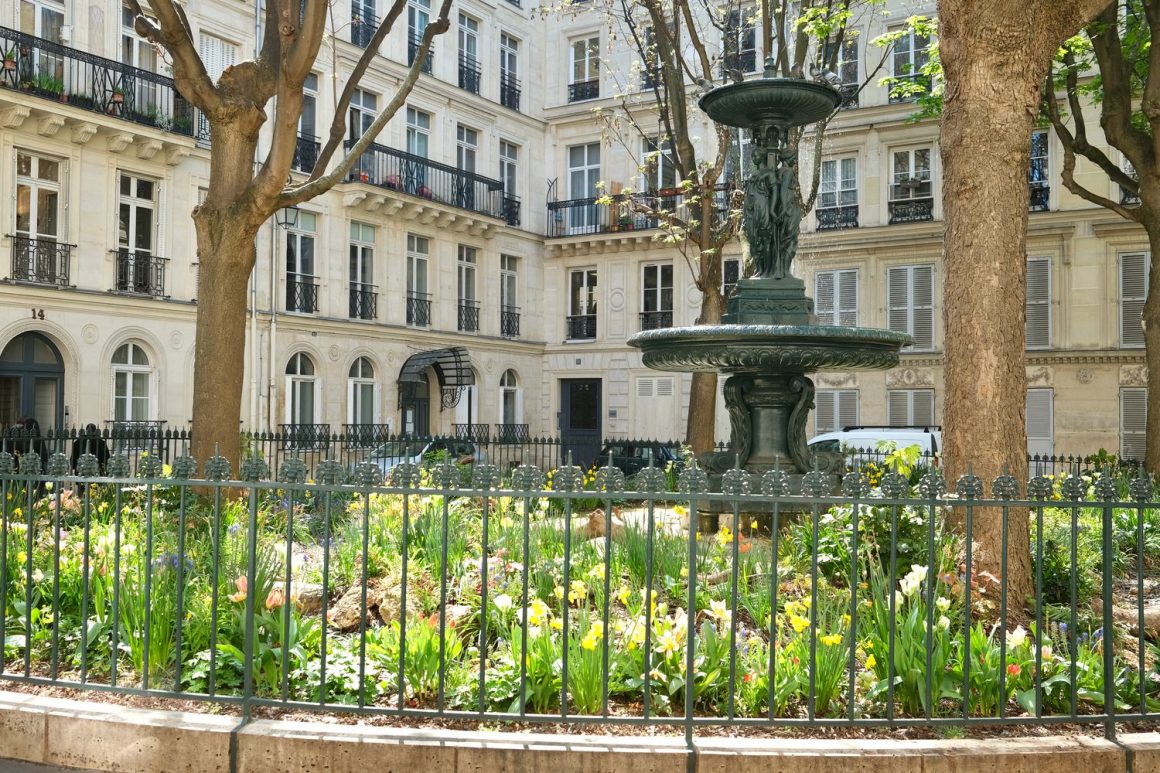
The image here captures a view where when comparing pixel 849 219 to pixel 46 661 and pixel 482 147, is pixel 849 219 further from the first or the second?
pixel 46 661

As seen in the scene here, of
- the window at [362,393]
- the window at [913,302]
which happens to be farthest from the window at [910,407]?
the window at [362,393]

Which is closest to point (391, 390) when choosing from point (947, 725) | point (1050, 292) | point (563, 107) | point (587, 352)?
point (587, 352)

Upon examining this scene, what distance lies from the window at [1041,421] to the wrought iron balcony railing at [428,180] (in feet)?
52.7

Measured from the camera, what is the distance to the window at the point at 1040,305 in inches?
1059

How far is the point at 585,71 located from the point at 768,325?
27511mm

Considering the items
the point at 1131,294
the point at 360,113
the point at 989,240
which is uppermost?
the point at 360,113

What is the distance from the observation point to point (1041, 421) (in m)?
26.8

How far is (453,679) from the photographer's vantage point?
479 cm

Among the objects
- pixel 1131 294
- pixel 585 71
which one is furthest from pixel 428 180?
pixel 1131 294

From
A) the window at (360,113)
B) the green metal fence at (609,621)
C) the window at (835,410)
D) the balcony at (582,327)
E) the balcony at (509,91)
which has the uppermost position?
the balcony at (509,91)

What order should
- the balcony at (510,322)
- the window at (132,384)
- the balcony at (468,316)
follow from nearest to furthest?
the window at (132,384) < the balcony at (468,316) < the balcony at (510,322)

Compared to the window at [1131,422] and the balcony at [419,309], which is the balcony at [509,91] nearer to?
the balcony at [419,309]

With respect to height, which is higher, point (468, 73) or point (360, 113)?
point (468, 73)

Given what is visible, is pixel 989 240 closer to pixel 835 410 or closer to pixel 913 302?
pixel 913 302
